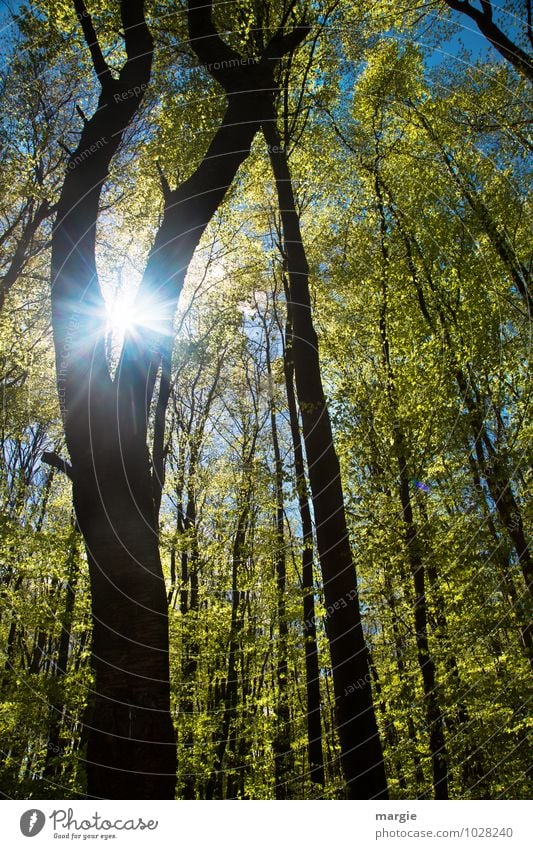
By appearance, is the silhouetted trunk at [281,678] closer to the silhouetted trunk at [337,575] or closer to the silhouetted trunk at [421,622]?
the silhouetted trunk at [421,622]

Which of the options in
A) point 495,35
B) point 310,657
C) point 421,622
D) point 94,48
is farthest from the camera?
point 310,657

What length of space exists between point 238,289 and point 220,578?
31.4 feet

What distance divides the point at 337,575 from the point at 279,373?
42.0 ft

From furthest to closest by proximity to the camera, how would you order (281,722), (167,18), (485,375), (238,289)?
(238,289) → (281,722) → (485,375) → (167,18)

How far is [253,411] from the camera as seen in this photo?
20203mm

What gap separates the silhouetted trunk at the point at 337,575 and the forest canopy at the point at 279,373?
0.03 metres

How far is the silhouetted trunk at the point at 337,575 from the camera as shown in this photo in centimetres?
571

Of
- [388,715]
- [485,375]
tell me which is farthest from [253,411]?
[388,715]

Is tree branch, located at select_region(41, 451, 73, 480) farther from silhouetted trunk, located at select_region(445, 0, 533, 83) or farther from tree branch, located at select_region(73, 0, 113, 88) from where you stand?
silhouetted trunk, located at select_region(445, 0, 533, 83)

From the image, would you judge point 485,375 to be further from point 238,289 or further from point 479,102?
point 238,289

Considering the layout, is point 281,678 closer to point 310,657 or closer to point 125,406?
point 310,657

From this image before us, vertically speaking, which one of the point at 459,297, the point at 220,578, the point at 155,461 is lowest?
the point at 220,578
